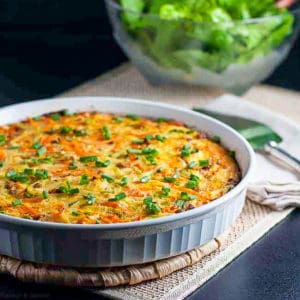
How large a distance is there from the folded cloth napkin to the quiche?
0.11 m

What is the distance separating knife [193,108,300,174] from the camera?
2391 millimetres

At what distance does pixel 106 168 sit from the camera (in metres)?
2.08

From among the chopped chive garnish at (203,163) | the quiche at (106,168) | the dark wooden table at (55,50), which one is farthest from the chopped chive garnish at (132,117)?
the dark wooden table at (55,50)

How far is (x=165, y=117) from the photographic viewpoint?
2428mm

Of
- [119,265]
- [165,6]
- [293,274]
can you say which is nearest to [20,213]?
[119,265]

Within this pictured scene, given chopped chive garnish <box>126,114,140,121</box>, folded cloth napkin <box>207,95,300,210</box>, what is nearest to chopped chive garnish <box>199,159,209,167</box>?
→ folded cloth napkin <box>207,95,300,210</box>

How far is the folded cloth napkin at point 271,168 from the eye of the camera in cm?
219

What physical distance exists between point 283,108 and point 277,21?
1.02ft

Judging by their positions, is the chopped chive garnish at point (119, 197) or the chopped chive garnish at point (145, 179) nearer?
the chopped chive garnish at point (119, 197)

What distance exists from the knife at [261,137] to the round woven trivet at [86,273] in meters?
0.64

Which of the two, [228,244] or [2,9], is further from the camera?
[2,9]

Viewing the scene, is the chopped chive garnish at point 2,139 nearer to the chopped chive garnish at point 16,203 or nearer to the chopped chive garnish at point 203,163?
the chopped chive garnish at point 16,203

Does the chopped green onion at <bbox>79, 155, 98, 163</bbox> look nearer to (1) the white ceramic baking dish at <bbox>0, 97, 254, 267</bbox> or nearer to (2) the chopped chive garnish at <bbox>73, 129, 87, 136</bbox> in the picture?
(2) the chopped chive garnish at <bbox>73, 129, 87, 136</bbox>

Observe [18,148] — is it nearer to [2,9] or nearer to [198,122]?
[198,122]
